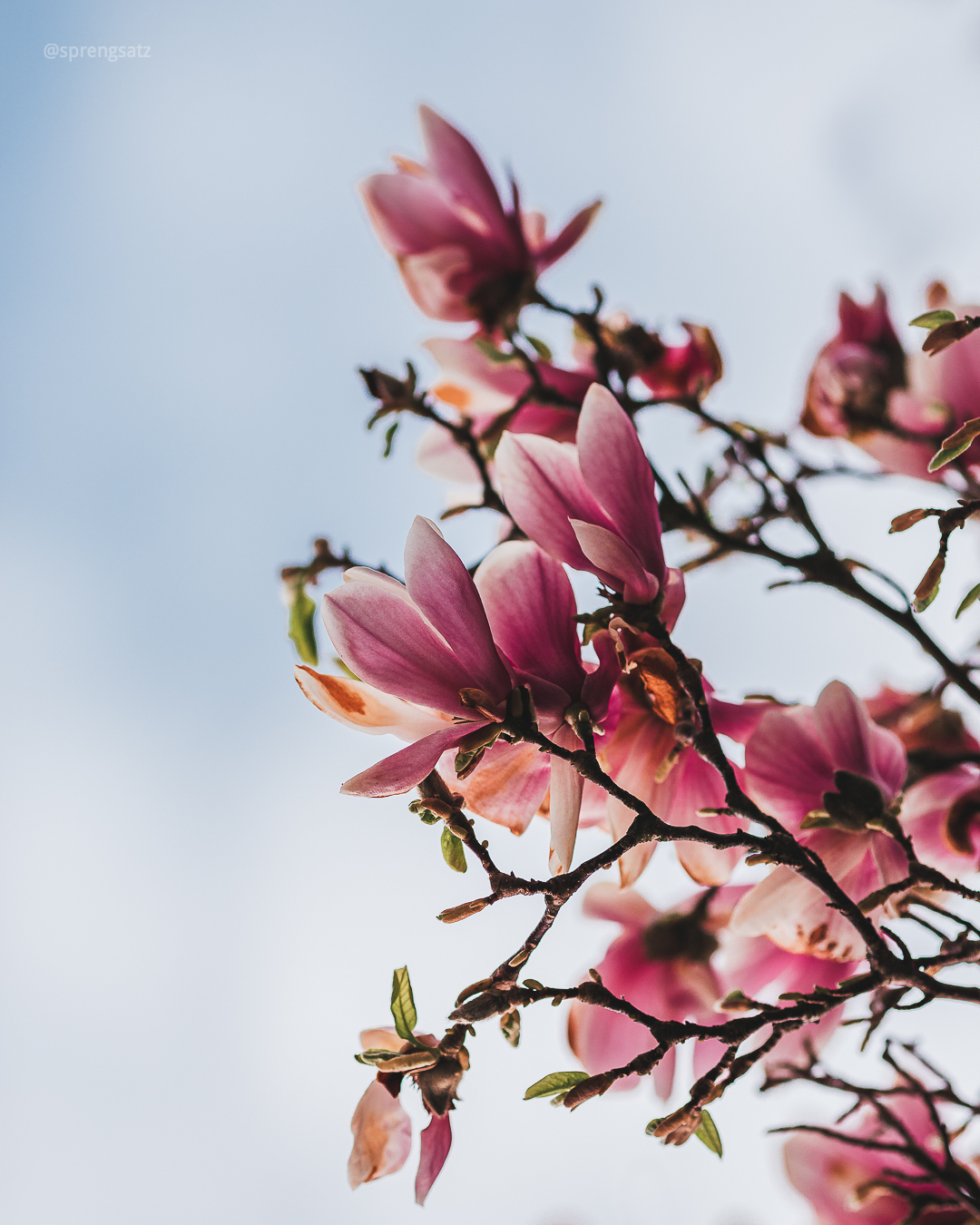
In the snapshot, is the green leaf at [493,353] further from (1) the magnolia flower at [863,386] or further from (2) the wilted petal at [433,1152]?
(2) the wilted petal at [433,1152]

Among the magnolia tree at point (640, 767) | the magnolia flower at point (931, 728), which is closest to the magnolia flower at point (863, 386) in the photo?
the magnolia tree at point (640, 767)

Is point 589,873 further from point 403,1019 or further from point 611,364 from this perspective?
point 611,364

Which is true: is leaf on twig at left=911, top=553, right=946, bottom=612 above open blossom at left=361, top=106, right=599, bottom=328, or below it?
below

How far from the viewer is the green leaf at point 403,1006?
1.65 feet

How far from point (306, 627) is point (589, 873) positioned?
540 mm

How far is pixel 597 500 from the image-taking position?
53 cm

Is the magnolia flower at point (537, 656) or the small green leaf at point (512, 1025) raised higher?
the magnolia flower at point (537, 656)

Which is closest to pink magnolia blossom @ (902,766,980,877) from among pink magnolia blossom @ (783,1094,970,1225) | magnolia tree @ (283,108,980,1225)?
magnolia tree @ (283,108,980,1225)

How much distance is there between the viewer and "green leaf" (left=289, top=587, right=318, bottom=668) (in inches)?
36.5

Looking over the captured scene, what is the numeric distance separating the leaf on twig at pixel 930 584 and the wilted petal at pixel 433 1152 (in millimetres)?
431

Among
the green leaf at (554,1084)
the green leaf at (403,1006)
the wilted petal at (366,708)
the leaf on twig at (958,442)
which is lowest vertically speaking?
the green leaf at (554,1084)

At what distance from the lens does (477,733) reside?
0.50 meters

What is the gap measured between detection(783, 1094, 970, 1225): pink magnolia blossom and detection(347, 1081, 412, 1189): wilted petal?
588 millimetres

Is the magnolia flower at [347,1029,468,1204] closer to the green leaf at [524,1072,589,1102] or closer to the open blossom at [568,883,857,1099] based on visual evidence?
the green leaf at [524,1072,589,1102]
